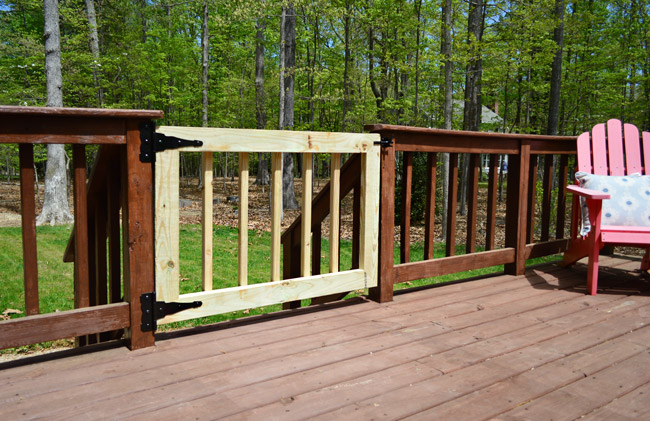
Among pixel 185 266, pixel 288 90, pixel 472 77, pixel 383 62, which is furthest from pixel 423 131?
pixel 383 62

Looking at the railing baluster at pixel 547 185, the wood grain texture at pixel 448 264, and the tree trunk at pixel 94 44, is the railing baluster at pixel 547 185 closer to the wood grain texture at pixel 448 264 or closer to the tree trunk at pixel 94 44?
the wood grain texture at pixel 448 264

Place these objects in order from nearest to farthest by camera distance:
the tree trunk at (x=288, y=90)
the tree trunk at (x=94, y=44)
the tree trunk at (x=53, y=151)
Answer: the tree trunk at (x=53, y=151), the tree trunk at (x=288, y=90), the tree trunk at (x=94, y=44)

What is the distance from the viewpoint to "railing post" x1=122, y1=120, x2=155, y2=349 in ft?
6.96

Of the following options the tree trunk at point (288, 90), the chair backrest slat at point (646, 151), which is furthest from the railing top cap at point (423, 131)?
the tree trunk at point (288, 90)

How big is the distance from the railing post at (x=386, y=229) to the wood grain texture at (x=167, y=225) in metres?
1.21

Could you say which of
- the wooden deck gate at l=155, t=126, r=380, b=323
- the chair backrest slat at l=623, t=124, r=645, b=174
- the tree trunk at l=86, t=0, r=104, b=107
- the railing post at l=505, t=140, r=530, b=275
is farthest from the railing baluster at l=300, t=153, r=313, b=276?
the tree trunk at l=86, t=0, r=104, b=107

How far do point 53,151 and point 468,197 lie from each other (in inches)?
372

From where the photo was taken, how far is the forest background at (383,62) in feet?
34.4

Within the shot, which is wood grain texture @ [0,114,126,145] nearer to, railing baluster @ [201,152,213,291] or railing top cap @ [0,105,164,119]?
railing top cap @ [0,105,164,119]

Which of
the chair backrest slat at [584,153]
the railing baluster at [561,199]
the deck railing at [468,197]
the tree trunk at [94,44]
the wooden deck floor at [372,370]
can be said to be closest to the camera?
the wooden deck floor at [372,370]

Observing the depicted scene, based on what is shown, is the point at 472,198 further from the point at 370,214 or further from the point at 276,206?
the point at 276,206

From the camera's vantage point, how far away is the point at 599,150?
3754 millimetres

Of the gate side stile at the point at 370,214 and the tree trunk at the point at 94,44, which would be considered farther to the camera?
the tree trunk at the point at 94,44

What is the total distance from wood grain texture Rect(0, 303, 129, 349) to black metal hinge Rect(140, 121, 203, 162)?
0.65 metres
